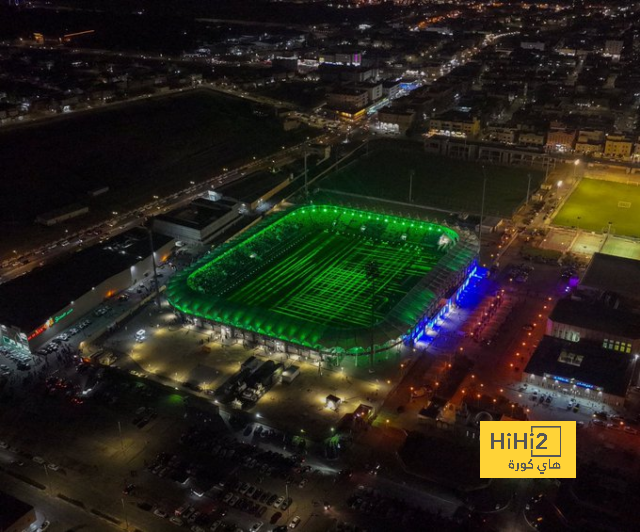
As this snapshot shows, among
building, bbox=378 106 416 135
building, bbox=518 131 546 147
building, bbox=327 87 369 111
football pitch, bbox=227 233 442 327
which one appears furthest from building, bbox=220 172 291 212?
building, bbox=518 131 546 147

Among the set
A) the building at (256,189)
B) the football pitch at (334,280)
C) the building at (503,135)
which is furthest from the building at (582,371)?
the building at (503,135)

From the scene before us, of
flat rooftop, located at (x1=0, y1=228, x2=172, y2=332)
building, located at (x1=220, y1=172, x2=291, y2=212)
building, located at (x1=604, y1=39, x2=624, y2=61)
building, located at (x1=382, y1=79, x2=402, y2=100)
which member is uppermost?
building, located at (x1=604, y1=39, x2=624, y2=61)

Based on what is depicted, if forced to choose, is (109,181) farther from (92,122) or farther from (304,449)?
(304,449)

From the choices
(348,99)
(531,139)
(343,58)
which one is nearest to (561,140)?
(531,139)

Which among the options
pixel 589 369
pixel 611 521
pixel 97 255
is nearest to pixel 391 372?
pixel 589 369

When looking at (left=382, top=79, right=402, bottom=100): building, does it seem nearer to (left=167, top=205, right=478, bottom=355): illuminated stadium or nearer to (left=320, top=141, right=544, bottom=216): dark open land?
(left=320, top=141, right=544, bottom=216): dark open land
